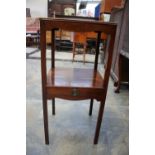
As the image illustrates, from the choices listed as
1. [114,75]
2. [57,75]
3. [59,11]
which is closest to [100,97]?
[57,75]

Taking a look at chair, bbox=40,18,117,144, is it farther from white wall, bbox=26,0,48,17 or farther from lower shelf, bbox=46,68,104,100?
white wall, bbox=26,0,48,17

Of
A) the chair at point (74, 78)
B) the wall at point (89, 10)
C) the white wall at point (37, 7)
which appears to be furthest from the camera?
the white wall at point (37, 7)

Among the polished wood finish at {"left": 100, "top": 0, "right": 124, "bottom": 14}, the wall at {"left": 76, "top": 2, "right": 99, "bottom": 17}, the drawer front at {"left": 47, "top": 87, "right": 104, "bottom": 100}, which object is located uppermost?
the wall at {"left": 76, "top": 2, "right": 99, "bottom": 17}

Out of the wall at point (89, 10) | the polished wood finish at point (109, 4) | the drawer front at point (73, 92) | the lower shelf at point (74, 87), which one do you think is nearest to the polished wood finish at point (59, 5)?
the wall at point (89, 10)

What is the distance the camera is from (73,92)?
1041 millimetres

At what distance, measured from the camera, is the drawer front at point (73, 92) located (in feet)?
3.39

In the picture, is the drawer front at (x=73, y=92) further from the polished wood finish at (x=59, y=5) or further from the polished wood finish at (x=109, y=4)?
the polished wood finish at (x=59, y=5)

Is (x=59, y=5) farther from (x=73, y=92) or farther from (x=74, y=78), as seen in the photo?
(x=73, y=92)

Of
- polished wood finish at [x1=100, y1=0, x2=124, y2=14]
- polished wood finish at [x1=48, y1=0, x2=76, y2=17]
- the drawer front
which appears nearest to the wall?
polished wood finish at [x1=48, y1=0, x2=76, y2=17]

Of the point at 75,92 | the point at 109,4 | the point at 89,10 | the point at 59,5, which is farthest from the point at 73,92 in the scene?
the point at 59,5

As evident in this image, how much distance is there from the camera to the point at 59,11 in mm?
5367

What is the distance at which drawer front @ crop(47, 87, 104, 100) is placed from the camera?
1032 mm

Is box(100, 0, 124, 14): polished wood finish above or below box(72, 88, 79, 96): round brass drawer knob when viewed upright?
above
